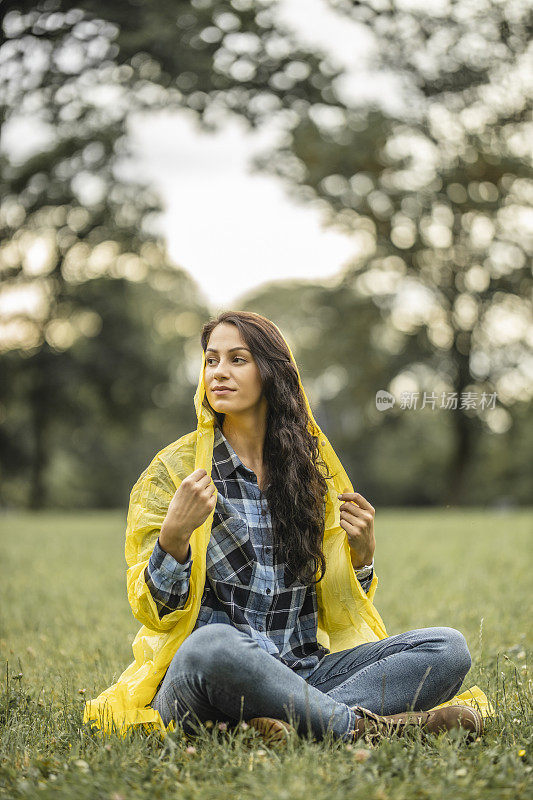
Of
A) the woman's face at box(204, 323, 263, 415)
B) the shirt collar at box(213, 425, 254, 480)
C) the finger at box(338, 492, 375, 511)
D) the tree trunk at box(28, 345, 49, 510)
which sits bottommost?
the tree trunk at box(28, 345, 49, 510)

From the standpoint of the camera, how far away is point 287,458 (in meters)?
3.46

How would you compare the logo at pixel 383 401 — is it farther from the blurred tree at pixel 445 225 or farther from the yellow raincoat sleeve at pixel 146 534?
the blurred tree at pixel 445 225

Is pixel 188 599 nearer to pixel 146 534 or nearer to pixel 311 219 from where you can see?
pixel 146 534

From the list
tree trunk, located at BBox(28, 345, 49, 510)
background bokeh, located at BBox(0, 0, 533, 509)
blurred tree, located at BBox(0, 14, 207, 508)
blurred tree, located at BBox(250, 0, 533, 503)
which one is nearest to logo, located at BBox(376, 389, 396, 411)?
background bokeh, located at BBox(0, 0, 533, 509)

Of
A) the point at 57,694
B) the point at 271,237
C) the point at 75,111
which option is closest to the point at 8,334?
the point at 271,237

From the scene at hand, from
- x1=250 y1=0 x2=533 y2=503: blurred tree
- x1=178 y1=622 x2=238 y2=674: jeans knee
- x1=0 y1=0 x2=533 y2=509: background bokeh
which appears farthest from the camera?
x1=250 y1=0 x2=533 y2=503: blurred tree

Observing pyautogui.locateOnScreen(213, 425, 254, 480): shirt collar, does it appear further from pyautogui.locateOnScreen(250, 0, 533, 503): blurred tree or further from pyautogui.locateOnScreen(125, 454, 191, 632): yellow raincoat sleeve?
pyautogui.locateOnScreen(250, 0, 533, 503): blurred tree

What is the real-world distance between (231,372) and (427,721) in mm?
1431

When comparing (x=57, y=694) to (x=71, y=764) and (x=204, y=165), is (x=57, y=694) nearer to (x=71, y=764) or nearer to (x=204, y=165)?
(x=71, y=764)

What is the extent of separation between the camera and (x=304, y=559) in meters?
3.34

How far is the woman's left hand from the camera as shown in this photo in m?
3.35

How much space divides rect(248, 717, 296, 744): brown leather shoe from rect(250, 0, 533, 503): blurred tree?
11.2m

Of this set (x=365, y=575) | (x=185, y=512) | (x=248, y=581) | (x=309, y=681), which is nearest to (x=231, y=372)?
(x=185, y=512)

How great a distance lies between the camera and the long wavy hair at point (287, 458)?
3352 millimetres
